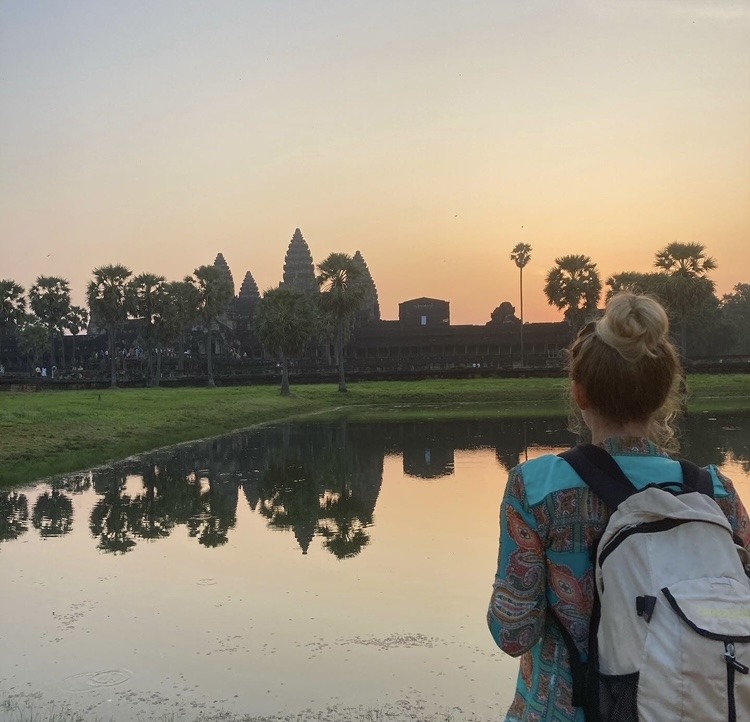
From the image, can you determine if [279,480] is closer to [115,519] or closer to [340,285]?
[115,519]

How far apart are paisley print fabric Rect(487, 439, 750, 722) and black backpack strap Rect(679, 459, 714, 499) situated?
0.06 meters

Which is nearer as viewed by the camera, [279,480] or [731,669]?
[731,669]

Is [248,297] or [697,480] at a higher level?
[248,297]

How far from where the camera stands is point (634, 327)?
2170 mm

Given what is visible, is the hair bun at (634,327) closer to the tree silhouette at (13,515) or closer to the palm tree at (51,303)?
the tree silhouette at (13,515)

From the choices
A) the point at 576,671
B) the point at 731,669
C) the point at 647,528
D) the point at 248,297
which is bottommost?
the point at 576,671

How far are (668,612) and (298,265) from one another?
8842 cm

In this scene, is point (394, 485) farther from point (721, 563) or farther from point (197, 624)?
point (721, 563)

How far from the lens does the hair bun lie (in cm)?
218

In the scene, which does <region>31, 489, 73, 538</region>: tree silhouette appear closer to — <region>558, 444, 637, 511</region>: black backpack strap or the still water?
the still water

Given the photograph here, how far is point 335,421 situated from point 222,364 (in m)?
37.8

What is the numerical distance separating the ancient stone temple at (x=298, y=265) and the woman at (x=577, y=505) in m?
84.3

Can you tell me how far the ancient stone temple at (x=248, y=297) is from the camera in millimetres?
85188

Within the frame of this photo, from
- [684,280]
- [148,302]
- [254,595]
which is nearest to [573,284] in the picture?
[684,280]
